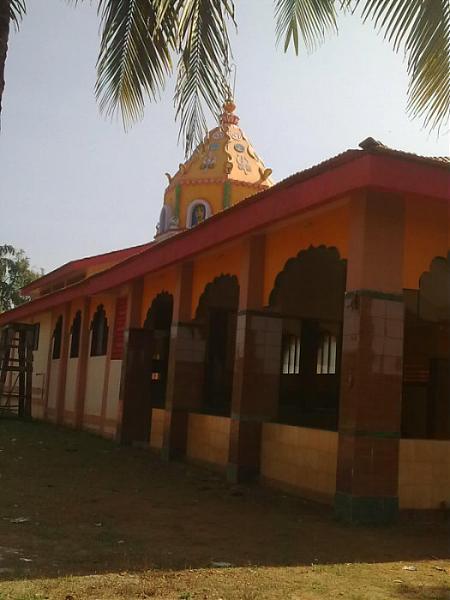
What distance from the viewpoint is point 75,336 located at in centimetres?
1989

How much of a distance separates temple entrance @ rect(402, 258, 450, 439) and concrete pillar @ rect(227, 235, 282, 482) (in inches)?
151

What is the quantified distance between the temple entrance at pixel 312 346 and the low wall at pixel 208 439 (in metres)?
3.05

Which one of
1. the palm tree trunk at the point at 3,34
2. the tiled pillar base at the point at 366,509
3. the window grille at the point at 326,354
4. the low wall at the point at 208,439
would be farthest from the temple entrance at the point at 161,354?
the palm tree trunk at the point at 3,34

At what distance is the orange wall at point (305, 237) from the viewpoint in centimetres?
841

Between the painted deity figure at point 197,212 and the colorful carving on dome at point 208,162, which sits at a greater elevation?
the colorful carving on dome at point 208,162

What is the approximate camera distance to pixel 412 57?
21.0ft

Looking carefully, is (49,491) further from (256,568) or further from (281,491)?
(256,568)

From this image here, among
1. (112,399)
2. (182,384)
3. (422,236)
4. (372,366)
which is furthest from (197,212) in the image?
(372,366)

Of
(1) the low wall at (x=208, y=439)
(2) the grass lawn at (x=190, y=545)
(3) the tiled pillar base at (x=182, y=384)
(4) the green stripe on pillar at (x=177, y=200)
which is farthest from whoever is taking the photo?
(4) the green stripe on pillar at (x=177, y=200)

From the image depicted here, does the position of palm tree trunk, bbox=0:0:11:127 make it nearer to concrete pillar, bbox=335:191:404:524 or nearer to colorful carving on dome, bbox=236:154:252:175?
concrete pillar, bbox=335:191:404:524

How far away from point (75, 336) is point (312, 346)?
24.7 feet

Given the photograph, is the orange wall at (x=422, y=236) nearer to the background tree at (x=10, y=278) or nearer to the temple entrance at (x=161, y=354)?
the temple entrance at (x=161, y=354)

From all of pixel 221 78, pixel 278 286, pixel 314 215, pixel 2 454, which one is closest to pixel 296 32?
pixel 221 78

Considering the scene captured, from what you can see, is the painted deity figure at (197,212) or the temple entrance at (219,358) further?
the painted deity figure at (197,212)
